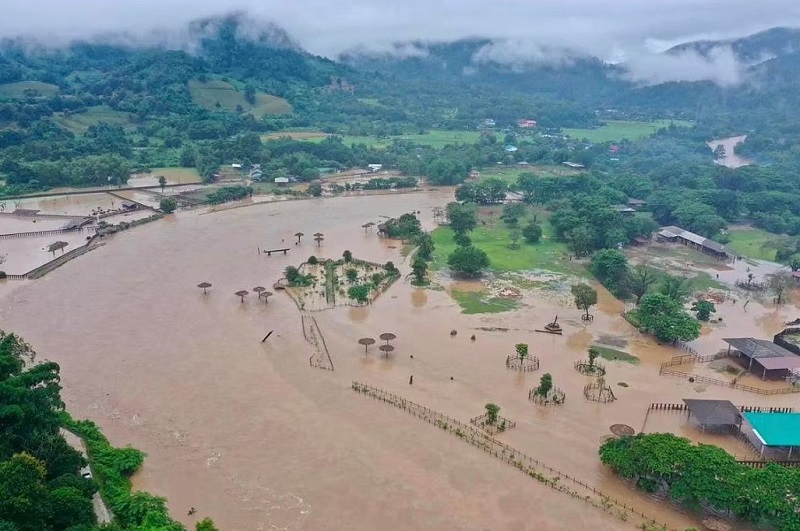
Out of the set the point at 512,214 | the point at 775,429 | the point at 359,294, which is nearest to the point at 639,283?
the point at 775,429

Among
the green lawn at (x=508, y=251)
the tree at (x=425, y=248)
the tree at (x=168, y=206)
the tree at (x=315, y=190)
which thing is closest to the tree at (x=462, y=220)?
the green lawn at (x=508, y=251)

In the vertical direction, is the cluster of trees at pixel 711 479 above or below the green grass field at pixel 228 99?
below

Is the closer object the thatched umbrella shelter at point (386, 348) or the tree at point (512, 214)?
the thatched umbrella shelter at point (386, 348)

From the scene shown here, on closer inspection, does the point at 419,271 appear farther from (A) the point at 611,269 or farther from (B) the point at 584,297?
(A) the point at 611,269

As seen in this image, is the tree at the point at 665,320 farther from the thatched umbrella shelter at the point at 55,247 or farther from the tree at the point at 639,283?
the thatched umbrella shelter at the point at 55,247

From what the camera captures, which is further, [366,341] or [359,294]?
[359,294]

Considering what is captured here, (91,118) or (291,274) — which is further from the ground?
(91,118)

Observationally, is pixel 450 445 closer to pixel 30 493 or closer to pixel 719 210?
pixel 30 493

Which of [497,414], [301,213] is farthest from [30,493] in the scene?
[301,213]
